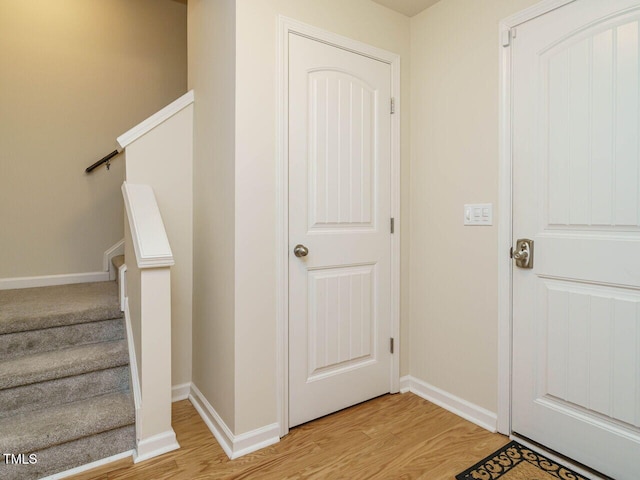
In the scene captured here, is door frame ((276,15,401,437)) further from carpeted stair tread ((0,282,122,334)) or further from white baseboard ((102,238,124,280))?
white baseboard ((102,238,124,280))

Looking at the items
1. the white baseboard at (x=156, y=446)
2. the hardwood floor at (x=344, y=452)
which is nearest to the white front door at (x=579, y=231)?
the hardwood floor at (x=344, y=452)

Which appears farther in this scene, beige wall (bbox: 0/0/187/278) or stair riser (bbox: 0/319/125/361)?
beige wall (bbox: 0/0/187/278)

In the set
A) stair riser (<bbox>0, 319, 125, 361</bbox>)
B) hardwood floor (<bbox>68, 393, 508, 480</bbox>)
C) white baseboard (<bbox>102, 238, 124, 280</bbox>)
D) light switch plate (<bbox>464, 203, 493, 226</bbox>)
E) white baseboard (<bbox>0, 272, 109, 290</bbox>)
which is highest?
light switch plate (<bbox>464, 203, 493, 226</bbox>)

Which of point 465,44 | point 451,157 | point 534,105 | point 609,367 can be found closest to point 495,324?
point 609,367

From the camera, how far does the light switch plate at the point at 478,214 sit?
1.91 metres

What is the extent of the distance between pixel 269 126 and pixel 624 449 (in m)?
2.08

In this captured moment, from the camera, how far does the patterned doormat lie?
1.55 metres

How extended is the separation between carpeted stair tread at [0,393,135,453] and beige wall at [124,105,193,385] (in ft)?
1.59

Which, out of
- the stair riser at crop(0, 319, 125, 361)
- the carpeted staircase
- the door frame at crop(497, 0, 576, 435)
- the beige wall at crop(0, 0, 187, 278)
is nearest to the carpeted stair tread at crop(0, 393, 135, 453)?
the carpeted staircase

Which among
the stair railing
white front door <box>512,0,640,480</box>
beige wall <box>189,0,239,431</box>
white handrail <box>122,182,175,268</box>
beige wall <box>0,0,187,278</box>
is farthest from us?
the stair railing

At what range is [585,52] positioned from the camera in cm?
155

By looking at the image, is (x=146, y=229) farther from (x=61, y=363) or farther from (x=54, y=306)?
(x=54, y=306)

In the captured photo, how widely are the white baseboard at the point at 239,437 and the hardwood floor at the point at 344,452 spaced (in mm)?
28

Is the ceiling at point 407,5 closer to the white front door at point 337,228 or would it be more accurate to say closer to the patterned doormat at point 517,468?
the white front door at point 337,228
